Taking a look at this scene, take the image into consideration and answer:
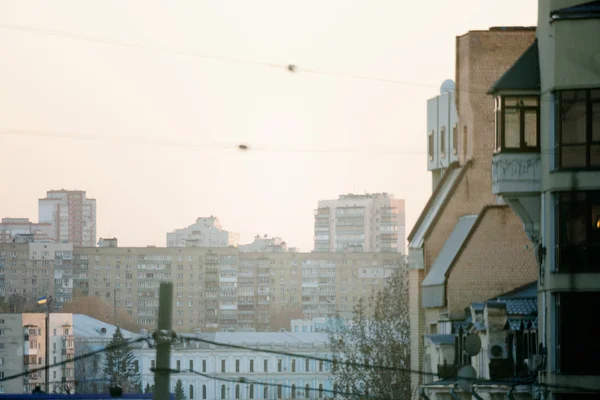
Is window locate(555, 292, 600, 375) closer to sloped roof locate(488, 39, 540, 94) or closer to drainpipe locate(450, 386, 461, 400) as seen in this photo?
sloped roof locate(488, 39, 540, 94)

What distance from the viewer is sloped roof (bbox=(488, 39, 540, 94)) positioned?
126 ft

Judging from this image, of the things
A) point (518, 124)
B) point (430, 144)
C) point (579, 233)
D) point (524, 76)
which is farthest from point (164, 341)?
point (430, 144)

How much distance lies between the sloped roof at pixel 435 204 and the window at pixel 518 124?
48.5 ft

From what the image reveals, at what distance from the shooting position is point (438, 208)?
55.5 m

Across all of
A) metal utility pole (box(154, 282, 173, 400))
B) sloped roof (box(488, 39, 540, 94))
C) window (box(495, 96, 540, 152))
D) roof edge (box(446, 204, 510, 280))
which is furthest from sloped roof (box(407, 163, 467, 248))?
metal utility pole (box(154, 282, 173, 400))

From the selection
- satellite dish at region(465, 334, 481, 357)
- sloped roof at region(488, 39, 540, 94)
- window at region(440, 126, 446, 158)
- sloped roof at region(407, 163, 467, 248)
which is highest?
window at region(440, 126, 446, 158)

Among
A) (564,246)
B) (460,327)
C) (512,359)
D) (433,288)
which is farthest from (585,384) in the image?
(433,288)

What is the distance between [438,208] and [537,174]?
1706 centimetres

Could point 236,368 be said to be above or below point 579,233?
below

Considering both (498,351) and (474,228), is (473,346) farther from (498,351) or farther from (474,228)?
(474,228)

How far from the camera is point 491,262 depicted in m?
50.2

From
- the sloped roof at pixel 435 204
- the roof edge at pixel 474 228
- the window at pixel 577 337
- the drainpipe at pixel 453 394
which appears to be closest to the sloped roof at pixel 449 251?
the roof edge at pixel 474 228

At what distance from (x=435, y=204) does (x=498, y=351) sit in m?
15.4

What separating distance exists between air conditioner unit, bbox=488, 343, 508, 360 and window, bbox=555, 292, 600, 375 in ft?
19.3
